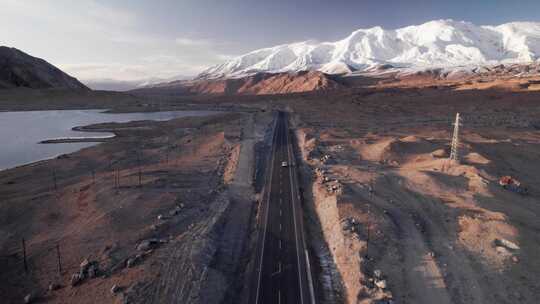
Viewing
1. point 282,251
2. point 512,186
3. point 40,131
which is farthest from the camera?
point 40,131

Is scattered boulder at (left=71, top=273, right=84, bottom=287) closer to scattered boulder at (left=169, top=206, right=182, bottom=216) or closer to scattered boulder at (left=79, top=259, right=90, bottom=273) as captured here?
scattered boulder at (left=79, top=259, right=90, bottom=273)

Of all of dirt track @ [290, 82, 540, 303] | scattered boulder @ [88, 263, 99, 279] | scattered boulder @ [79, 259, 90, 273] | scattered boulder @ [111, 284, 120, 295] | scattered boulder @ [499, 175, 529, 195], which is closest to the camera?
scattered boulder @ [111, 284, 120, 295]

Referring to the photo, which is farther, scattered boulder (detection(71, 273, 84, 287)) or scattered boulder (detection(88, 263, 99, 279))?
scattered boulder (detection(88, 263, 99, 279))

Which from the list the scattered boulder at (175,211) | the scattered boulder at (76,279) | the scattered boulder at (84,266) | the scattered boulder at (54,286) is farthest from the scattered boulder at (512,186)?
the scattered boulder at (54,286)

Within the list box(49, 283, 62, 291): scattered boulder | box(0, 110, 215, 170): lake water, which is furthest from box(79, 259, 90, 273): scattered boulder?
box(0, 110, 215, 170): lake water

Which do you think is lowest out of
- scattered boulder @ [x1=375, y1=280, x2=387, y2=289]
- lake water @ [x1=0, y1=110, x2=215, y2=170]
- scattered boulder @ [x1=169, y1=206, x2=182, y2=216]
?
scattered boulder @ [x1=375, y1=280, x2=387, y2=289]

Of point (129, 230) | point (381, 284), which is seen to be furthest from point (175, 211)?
point (381, 284)

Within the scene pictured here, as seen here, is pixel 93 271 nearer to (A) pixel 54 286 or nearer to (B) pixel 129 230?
(A) pixel 54 286
